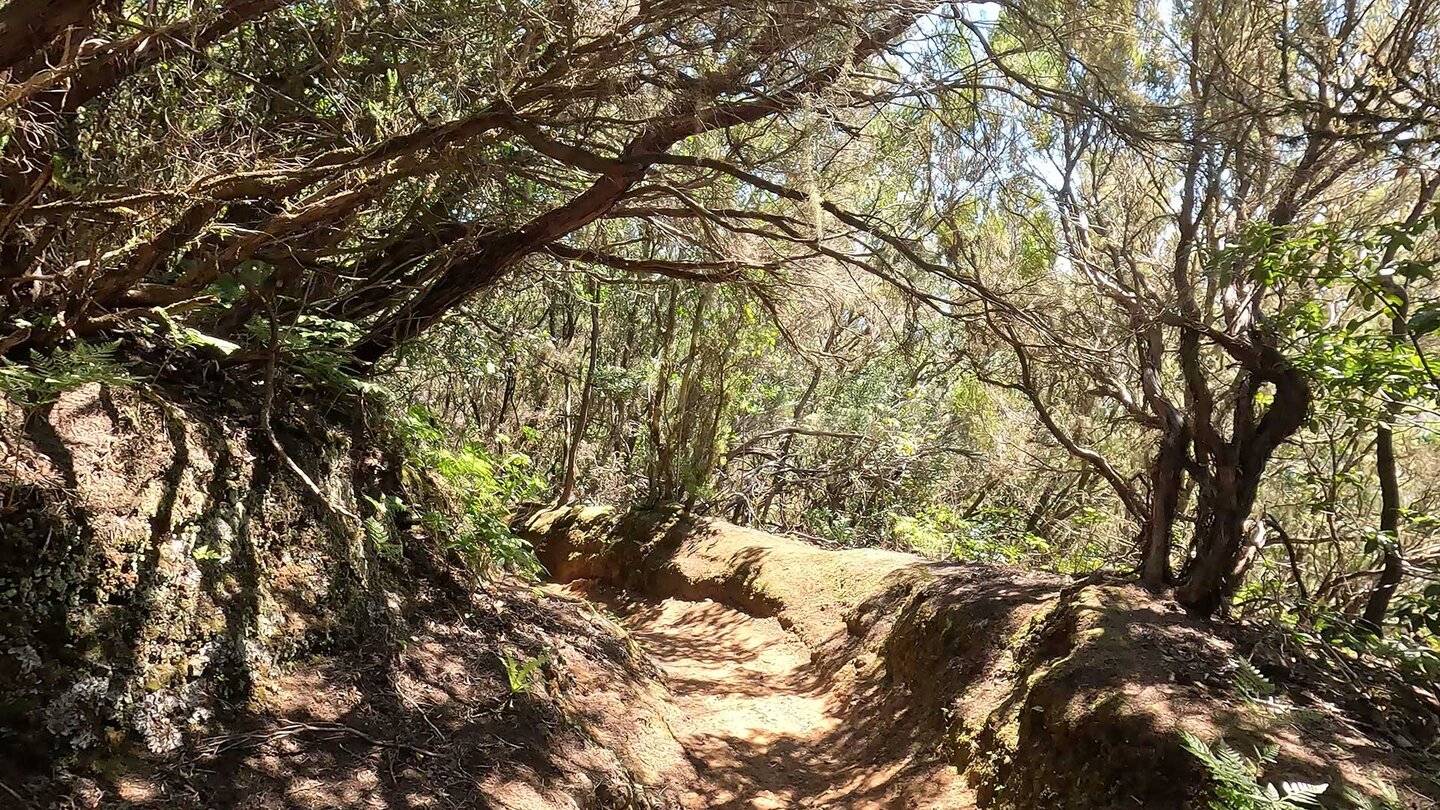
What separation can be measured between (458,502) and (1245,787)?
17.2 ft

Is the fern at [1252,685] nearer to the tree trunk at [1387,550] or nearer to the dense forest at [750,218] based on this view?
the dense forest at [750,218]

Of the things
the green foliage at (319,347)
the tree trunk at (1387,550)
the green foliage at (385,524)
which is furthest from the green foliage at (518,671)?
the tree trunk at (1387,550)

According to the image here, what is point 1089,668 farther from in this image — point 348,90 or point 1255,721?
point 348,90

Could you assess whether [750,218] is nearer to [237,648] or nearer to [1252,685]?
[237,648]

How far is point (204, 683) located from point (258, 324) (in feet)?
5.88

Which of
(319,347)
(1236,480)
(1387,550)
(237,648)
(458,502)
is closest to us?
(237,648)

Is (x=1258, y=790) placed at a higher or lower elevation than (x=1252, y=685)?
lower

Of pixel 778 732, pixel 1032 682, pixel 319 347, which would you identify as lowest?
pixel 778 732

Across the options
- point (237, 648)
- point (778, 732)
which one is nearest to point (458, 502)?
point (237, 648)

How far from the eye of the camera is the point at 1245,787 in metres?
3.20

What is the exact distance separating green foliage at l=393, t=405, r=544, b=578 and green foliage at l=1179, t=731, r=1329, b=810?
14.9 feet

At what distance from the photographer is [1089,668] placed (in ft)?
15.4

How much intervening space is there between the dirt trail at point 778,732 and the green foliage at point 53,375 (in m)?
4.14

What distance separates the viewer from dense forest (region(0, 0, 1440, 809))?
3.24 metres
